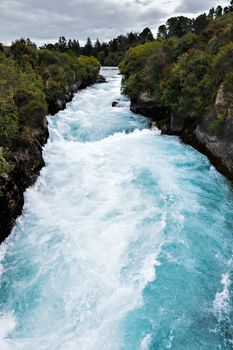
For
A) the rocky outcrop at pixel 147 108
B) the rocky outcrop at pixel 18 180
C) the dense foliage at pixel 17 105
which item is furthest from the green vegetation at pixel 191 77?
the rocky outcrop at pixel 18 180

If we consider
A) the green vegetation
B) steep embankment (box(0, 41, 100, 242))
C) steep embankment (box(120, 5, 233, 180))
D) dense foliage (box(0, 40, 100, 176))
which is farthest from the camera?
the green vegetation

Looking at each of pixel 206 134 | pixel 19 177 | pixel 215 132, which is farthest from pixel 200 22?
pixel 19 177

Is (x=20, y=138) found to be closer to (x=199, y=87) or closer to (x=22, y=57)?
(x=199, y=87)

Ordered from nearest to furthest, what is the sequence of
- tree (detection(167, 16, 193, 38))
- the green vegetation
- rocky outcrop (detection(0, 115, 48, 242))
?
1. rocky outcrop (detection(0, 115, 48, 242))
2. the green vegetation
3. tree (detection(167, 16, 193, 38))

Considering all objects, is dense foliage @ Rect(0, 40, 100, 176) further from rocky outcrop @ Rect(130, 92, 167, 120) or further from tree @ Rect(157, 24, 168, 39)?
tree @ Rect(157, 24, 168, 39)

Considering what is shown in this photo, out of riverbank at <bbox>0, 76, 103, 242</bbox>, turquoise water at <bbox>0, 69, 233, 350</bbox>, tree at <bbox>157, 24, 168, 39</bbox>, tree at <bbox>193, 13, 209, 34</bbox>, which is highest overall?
tree at <bbox>193, 13, 209, 34</bbox>

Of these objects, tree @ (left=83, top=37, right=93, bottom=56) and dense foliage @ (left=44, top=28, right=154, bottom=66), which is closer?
dense foliage @ (left=44, top=28, right=154, bottom=66)

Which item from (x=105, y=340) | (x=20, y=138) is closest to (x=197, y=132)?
(x=20, y=138)

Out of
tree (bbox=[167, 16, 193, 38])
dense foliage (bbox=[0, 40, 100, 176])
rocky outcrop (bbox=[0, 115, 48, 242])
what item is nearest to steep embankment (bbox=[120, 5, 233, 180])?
dense foliage (bbox=[0, 40, 100, 176])
